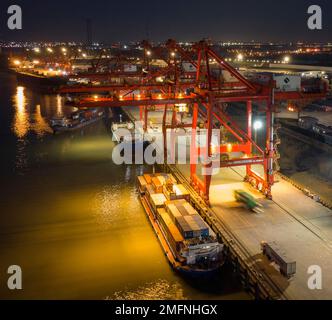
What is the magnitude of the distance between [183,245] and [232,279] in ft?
8.24

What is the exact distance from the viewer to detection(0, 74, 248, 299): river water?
56.0 ft

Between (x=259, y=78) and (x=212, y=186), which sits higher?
(x=259, y=78)

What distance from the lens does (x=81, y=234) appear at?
21938 mm

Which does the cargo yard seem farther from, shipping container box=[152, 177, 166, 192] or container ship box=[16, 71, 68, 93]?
container ship box=[16, 71, 68, 93]

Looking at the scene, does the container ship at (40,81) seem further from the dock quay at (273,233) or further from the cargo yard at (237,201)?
the dock quay at (273,233)

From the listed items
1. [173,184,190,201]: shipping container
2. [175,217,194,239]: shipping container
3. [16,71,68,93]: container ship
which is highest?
[16,71,68,93]: container ship

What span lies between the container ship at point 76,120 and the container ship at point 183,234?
1088 inches

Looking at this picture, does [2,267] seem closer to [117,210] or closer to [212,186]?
[117,210]

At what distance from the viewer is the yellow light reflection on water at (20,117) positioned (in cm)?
4916

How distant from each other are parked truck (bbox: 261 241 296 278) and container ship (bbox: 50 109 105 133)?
36171 millimetres

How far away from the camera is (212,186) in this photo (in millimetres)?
24906

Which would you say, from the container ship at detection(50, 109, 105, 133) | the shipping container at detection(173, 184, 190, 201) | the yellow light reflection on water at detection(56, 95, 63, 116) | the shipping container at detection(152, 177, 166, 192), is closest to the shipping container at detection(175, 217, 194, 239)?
the shipping container at detection(173, 184, 190, 201)

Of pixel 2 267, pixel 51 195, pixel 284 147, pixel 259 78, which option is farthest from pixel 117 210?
pixel 284 147

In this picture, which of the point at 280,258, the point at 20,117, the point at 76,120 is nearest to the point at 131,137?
the point at 76,120
